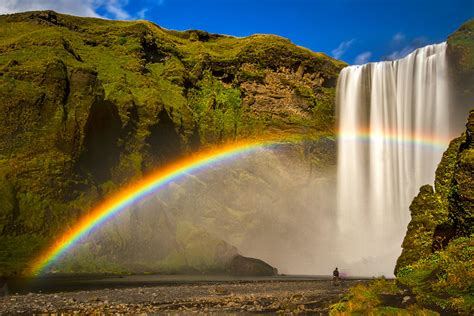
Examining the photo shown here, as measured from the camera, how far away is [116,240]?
57.5 metres

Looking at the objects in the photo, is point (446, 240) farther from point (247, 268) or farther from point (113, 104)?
point (113, 104)

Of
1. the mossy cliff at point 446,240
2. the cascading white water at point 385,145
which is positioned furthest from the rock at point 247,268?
the mossy cliff at point 446,240

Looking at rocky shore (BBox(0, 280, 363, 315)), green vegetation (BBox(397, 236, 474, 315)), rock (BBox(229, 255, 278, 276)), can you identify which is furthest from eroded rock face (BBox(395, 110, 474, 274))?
rock (BBox(229, 255, 278, 276))

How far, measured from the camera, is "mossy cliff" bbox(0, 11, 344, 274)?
5597 centimetres

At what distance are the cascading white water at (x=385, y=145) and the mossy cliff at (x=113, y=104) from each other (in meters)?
6.99

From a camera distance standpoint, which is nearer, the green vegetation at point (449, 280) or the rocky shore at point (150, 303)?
the green vegetation at point (449, 280)

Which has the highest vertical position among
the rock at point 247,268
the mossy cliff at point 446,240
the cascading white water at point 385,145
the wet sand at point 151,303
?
the cascading white water at point 385,145

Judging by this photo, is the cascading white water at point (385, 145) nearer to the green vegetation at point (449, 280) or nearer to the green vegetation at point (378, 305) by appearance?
the green vegetation at point (449, 280)

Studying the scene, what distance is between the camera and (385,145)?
258 feet

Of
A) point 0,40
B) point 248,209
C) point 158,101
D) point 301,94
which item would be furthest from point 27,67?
point 301,94

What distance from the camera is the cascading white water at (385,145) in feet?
235

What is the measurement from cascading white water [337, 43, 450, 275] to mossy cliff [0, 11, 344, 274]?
6.99m

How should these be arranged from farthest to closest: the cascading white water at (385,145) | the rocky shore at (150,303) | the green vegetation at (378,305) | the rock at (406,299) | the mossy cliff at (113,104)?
the cascading white water at (385,145), the mossy cliff at (113,104), the rocky shore at (150,303), the rock at (406,299), the green vegetation at (378,305)

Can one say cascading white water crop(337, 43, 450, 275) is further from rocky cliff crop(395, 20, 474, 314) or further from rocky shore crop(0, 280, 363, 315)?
rocky shore crop(0, 280, 363, 315)
